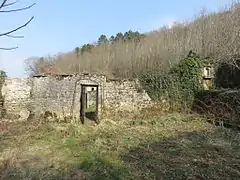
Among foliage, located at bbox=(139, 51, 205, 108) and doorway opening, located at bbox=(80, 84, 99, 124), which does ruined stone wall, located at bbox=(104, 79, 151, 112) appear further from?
doorway opening, located at bbox=(80, 84, 99, 124)

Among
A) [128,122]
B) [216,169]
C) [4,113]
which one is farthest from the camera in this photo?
[4,113]

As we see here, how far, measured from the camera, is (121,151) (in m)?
9.80

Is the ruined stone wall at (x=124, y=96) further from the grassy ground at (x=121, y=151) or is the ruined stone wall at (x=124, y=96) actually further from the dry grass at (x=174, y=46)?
the dry grass at (x=174, y=46)

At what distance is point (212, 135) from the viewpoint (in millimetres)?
11477

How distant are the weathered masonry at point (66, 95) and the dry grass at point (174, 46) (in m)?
4.11

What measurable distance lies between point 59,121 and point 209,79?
7575 millimetres

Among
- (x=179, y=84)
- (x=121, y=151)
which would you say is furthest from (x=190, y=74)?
(x=121, y=151)

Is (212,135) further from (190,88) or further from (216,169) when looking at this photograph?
(190,88)

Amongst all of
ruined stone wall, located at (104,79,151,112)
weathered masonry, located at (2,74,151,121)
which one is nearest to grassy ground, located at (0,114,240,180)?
weathered masonry, located at (2,74,151,121)

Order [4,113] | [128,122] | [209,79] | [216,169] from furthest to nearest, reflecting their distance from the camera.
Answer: [209,79] < [4,113] < [128,122] < [216,169]

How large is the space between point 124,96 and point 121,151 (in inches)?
273

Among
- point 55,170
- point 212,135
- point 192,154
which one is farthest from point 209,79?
point 55,170

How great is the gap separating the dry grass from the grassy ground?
5115 mm

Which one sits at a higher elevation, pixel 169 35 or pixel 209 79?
pixel 169 35
